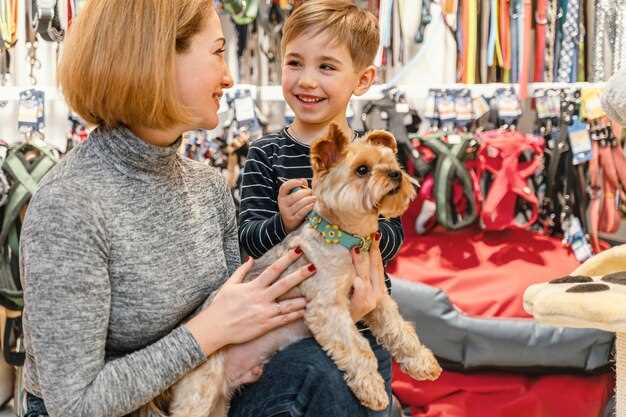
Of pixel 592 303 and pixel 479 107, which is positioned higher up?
pixel 479 107

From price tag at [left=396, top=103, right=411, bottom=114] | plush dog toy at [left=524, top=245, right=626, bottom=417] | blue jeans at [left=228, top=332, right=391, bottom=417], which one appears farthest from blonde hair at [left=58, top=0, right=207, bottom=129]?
price tag at [left=396, top=103, right=411, bottom=114]

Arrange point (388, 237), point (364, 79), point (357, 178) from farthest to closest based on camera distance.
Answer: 1. point (364, 79)
2. point (388, 237)
3. point (357, 178)

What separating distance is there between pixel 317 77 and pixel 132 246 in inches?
23.0

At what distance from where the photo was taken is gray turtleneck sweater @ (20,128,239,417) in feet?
3.37

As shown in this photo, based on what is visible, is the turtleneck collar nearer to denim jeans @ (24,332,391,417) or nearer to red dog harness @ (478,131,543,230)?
denim jeans @ (24,332,391,417)

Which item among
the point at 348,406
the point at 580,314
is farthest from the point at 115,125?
the point at 580,314

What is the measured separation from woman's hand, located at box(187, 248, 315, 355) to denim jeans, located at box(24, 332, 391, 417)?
2.5 inches

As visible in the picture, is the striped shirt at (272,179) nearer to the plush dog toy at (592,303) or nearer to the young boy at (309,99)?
the young boy at (309,99)

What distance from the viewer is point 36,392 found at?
1.17 m

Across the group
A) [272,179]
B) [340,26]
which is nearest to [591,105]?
[340,26]

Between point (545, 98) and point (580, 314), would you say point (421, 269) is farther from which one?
point (580, 314)

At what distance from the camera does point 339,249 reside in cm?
122

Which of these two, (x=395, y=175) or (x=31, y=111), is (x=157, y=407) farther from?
(x=31, y=111)

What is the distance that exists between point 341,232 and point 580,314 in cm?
49
